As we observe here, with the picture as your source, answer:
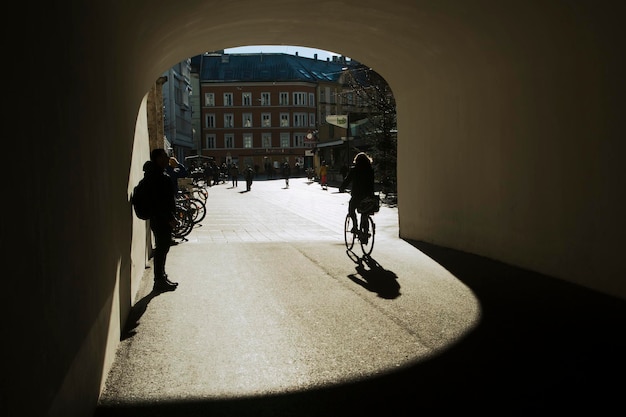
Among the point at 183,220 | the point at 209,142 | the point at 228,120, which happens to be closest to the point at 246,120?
the point at 228,120

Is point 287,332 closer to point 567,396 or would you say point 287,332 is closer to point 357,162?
point 567,396

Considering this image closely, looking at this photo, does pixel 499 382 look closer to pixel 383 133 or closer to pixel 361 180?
pixel 361 180

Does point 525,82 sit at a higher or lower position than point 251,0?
lower

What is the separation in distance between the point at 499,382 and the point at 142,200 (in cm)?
476

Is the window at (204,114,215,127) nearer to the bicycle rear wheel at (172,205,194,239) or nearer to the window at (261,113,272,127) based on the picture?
the window at (261,113,272,127)

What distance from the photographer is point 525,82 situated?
355 inches

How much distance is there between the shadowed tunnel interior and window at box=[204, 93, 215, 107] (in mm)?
71549

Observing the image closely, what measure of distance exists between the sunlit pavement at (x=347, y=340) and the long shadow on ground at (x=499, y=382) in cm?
2

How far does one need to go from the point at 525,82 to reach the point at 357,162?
3449 mm

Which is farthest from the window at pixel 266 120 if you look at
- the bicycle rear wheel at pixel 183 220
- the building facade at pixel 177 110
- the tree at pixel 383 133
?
the bicycle rear wheel at pixel 183 220

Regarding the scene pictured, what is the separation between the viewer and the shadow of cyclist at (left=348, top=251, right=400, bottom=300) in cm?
790

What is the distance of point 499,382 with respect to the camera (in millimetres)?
4441

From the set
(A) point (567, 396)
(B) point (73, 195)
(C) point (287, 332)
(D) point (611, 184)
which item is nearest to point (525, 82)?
(D) point (611, 184)

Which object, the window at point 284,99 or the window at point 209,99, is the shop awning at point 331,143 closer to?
the window at point 284,99
